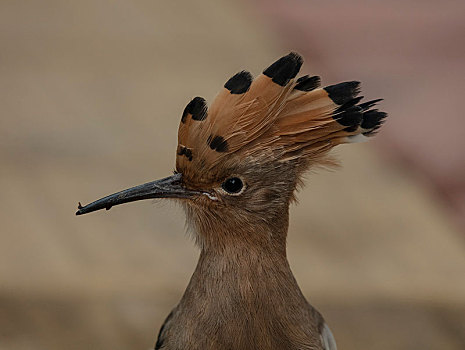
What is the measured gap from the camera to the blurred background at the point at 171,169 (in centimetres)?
190

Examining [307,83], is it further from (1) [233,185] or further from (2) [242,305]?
(2) [242,305]

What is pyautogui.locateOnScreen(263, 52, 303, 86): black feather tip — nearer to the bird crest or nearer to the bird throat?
the bird crest

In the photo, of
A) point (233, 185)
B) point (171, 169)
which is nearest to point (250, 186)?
point (233, 185)

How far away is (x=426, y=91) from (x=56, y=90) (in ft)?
4.49

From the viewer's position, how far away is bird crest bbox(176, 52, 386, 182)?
126cm

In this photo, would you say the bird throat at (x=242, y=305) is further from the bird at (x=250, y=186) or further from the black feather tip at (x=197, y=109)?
the black feather tip at (x=197, y=109)

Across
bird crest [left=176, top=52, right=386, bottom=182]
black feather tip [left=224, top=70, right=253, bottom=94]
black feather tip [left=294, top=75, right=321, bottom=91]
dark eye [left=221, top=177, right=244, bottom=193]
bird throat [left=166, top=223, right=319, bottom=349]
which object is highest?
black feather tip [left=224, top=70, right=253, bottom=94]

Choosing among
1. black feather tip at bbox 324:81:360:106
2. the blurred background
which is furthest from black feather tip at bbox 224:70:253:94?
the blurred background

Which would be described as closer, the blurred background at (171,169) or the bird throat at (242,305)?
the bird throat at (242,305)

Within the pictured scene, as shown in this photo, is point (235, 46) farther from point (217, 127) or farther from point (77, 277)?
point (217, 127)

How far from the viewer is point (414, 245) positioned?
2148 millimetres

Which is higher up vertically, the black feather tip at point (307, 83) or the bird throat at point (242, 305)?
the black feather tip at point (307, 83)

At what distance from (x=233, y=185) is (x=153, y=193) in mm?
133

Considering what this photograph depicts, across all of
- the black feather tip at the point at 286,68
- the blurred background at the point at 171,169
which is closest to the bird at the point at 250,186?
the black feather tip at the point at 286,68
